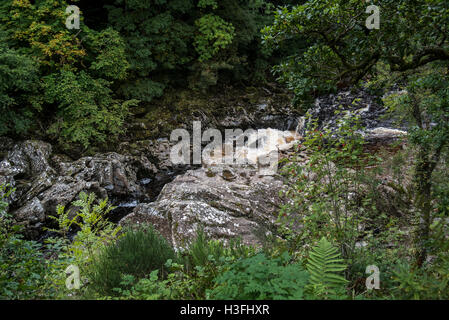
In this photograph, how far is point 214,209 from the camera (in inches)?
237

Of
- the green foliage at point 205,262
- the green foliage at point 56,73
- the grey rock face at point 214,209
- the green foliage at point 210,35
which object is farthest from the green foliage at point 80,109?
the green foliage at point 205,262

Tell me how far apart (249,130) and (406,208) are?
9.75 m

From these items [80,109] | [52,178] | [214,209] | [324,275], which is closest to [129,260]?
[324,275]

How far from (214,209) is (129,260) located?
3101 mm

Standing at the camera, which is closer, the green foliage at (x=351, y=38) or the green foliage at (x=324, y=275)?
the green foliage at (x=324, y=275)

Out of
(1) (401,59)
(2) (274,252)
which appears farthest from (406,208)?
(2) (274,252)

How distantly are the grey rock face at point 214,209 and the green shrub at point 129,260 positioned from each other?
4.30 feet

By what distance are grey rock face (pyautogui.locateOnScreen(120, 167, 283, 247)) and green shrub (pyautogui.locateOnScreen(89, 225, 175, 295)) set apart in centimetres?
Result: 131

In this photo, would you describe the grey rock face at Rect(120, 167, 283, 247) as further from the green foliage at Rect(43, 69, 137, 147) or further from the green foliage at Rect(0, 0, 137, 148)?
the green foliage at Rect(0, 0, 137, 148)

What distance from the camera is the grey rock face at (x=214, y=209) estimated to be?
5324mm

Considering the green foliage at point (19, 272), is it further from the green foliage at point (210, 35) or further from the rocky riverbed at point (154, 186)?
the green foliage at point (210, 35)

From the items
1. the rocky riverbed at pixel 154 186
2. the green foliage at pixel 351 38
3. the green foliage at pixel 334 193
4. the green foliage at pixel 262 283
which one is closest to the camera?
the green foliage at pixel 262 283

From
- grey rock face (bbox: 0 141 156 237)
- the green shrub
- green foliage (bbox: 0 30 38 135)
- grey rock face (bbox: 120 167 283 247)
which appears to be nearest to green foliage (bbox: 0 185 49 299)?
the green shrub
